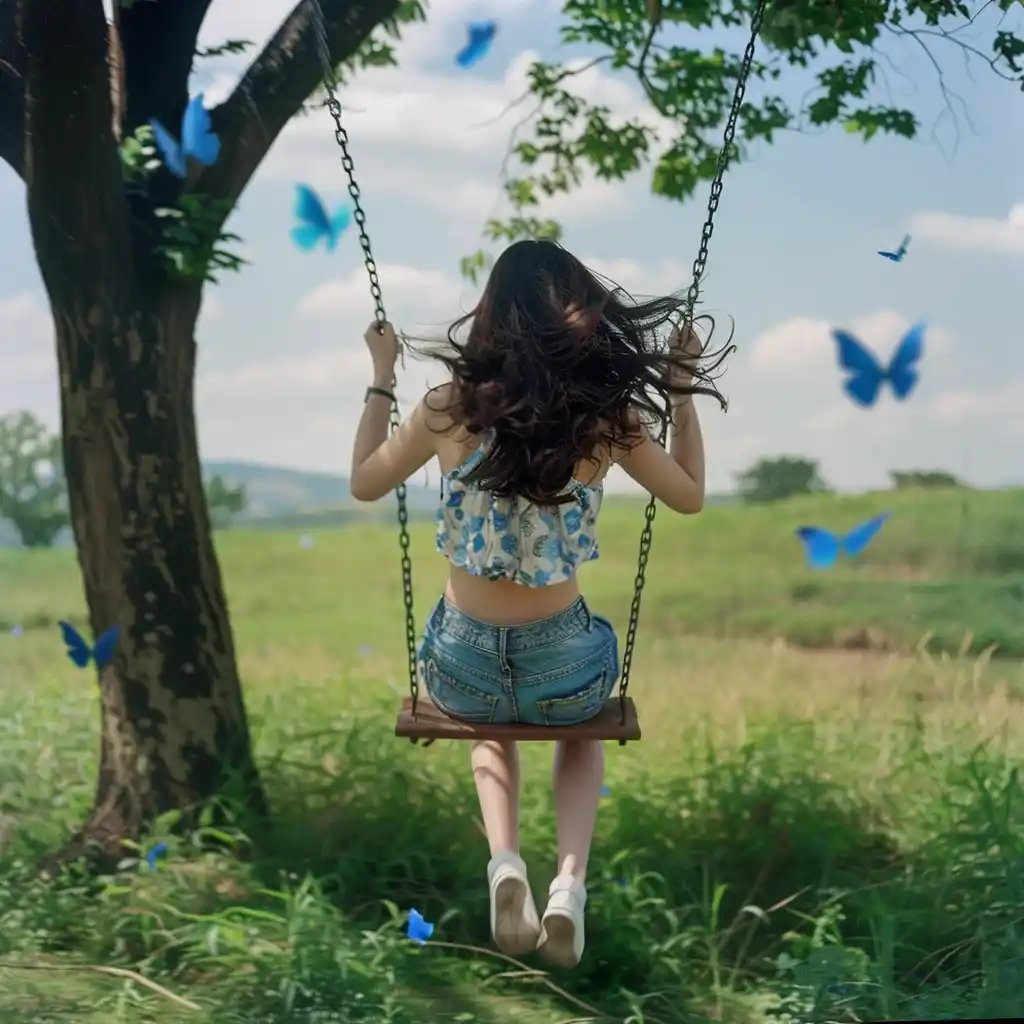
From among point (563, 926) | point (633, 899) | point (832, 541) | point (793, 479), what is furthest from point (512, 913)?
point (793, 479)

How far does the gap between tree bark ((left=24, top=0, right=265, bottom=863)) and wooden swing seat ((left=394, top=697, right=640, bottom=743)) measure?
893mm

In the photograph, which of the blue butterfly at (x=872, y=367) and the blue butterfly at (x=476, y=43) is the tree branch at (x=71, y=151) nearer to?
the blue butterfly at (x=476, y=43)

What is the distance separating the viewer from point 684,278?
2.64m

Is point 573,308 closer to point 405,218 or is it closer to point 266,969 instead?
point 405,218

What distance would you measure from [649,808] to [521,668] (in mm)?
1060

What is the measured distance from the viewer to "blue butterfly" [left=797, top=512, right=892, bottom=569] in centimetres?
278

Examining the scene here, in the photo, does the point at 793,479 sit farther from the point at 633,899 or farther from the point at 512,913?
the point at 512,913

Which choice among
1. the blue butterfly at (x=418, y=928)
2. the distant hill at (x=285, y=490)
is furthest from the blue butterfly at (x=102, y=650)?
the blue butterfly at (x=418, y=928)

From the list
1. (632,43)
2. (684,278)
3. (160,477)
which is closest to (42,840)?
(160,477)

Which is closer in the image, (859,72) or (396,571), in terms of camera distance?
(859,72)

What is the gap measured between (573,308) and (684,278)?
106cm

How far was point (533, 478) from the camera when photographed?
1649 mm

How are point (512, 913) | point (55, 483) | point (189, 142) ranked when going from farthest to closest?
point (55, 483) < point (189, 142) < point (512, 913)

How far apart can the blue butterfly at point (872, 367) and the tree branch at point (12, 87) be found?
1.66 meters
